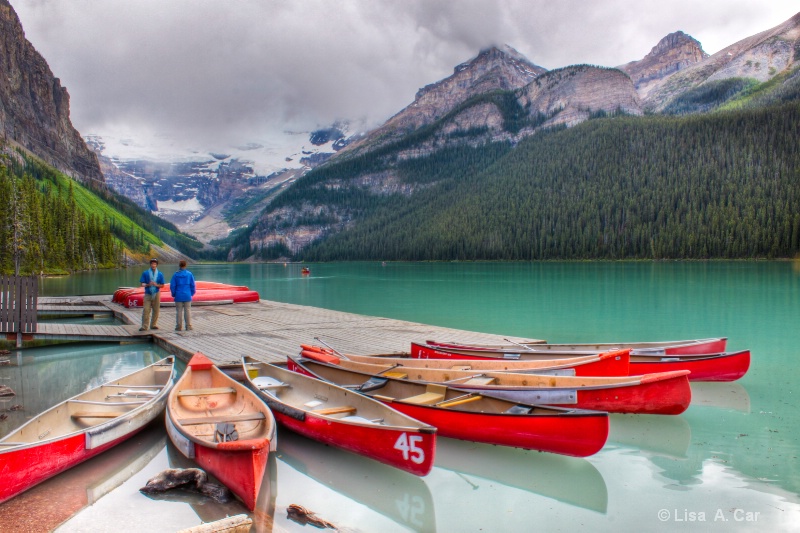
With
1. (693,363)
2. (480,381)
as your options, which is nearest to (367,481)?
(480,381)

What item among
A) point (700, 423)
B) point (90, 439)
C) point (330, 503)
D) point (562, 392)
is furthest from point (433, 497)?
point (700, 423)

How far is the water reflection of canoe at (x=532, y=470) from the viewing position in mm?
7941

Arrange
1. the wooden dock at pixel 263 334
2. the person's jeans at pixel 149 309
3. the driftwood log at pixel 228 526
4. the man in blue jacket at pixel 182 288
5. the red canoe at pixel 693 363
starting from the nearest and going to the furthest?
the driftwood log at pixel 228 526 < the red canoe at pixel 693 363 < the wooden dock at pixel 263 334 < the man in blue jacket at pixel 182 288 < the person's jeans at pixel 149 309

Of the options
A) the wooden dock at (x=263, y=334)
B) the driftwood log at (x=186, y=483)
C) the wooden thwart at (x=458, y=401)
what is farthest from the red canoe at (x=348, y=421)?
the wooden dock at (x=263, y=334)

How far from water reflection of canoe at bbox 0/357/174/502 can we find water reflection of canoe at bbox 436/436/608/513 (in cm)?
506

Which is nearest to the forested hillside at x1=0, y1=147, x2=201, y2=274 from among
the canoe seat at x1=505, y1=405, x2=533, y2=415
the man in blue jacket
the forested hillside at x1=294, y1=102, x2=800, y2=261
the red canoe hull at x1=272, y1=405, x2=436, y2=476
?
the man in blue jacket

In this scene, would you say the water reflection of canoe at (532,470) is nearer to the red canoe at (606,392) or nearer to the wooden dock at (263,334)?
the red canoe at (606,392)

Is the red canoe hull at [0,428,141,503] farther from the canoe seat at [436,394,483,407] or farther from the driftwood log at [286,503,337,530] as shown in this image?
the canoe seat at [436,394,483,407]

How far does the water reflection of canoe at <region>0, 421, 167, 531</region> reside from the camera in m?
6.69

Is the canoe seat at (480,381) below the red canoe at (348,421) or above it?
above

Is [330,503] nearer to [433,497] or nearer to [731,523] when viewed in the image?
[433,497]

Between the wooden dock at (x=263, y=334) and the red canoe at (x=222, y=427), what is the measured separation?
13.6 feet

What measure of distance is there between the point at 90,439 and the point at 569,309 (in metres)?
31.4

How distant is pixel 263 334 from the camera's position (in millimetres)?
19953
